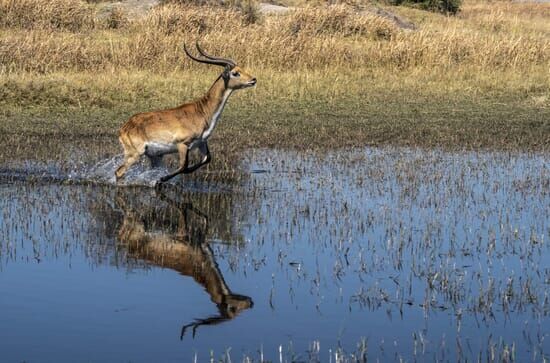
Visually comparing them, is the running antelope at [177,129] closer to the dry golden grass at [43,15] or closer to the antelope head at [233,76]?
the antelope head at [233,76]

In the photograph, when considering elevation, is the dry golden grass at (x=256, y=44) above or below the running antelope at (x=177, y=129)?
below

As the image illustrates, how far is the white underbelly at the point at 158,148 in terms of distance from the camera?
1222 centimetres

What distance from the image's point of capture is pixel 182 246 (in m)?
9.38

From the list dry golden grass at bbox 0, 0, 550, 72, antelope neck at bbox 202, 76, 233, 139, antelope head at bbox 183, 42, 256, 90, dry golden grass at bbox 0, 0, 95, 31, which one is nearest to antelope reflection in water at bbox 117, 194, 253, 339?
antelope neck at bbox 202, 76, 233, 139

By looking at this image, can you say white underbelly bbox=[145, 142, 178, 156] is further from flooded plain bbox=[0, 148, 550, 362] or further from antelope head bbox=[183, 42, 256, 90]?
antelope head bbox=[183, 42, 256, 90]

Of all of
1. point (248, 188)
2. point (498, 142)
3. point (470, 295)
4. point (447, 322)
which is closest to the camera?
point (447, 322)

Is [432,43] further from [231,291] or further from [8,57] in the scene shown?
[231,291]

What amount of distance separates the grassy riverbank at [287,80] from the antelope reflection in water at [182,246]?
12.6ft

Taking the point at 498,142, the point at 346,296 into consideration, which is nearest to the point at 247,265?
the point at 346,296

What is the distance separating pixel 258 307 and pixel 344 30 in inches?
811

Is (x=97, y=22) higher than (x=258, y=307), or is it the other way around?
(x=258, y=307)

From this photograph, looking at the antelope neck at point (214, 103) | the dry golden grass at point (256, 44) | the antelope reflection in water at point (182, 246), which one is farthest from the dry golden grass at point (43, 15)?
the antelope reflection in water at point (182, 246)

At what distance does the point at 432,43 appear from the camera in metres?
23.6

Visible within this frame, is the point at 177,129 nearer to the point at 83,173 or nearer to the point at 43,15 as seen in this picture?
the point at 83,173
